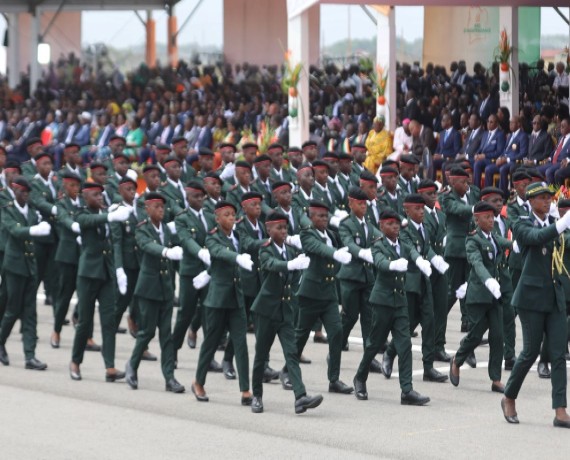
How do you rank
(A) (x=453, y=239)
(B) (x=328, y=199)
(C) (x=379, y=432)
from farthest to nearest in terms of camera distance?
(B) (x=328, y=199) < (A) (x=453, y=239) < (C) (x=379, y=432)

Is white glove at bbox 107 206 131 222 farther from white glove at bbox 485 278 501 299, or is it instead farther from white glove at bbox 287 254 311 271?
white glove at bbox 485 278 501 299

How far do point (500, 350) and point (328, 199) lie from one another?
440cm

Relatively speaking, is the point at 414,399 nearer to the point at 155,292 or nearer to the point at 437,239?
the point at 155,292


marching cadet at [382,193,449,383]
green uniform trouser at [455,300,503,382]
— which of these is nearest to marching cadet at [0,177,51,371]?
marching cadet at [382,193,449,383]

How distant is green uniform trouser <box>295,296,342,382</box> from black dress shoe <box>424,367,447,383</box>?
1.00 m

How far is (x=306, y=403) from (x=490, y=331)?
199 centimetres

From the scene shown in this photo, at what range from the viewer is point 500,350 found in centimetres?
1255

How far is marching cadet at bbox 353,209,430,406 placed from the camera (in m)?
12.1

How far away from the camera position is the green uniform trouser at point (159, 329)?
12711 millimetres

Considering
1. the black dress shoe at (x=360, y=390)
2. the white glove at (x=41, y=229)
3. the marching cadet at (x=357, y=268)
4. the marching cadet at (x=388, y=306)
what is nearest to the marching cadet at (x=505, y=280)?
the marching cadet at (x=388, y=306)

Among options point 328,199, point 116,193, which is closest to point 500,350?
point 328,199

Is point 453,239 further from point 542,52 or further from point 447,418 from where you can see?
point 542,52

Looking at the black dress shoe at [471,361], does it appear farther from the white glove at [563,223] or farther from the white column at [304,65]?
the white column at [304,65]

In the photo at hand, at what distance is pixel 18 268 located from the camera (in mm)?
14492
